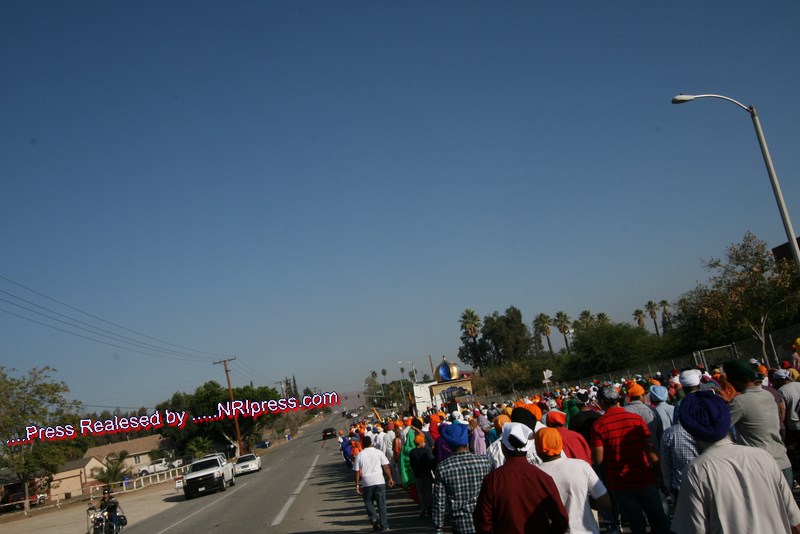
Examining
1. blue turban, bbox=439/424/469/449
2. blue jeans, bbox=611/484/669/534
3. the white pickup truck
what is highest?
blue turban, bbox=439/424/469/449

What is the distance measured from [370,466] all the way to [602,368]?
143 feet

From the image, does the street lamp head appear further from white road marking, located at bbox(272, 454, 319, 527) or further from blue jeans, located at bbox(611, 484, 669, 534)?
white road marking, located at bbox(272, 454, 319, 527)

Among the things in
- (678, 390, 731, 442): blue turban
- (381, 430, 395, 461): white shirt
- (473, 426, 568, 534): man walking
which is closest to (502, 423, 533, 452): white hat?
(473, 426, 568, 534): man walking

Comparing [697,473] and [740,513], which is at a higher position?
[697,473]

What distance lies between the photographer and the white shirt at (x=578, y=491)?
4.66 meters

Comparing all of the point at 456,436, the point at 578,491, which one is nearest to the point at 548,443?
the point at 578,491

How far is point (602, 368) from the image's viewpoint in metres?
51.4

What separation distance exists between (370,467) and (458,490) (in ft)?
19.4

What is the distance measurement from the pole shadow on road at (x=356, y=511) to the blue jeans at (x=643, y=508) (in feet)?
18.2

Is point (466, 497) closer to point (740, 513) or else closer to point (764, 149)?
point (740, 513)

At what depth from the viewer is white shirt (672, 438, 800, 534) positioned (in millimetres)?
3336

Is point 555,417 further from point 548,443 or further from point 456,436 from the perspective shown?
point 548,443

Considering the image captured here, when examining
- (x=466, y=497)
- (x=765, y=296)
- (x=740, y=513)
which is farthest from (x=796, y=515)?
(x=765, y=296)

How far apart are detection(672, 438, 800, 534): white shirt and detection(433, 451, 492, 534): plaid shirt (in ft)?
8.12
